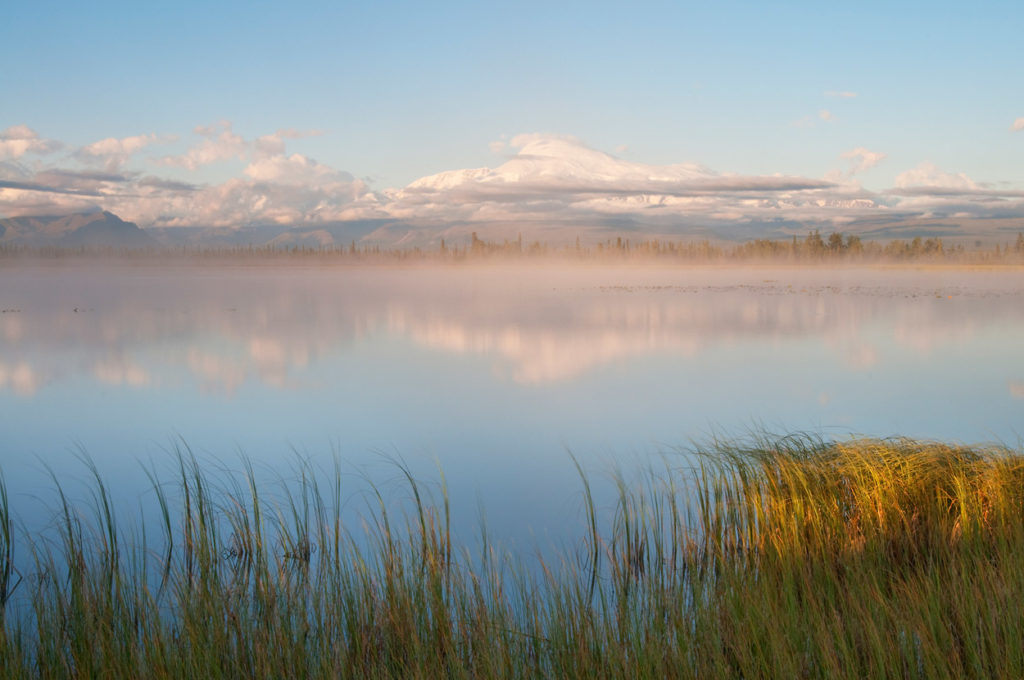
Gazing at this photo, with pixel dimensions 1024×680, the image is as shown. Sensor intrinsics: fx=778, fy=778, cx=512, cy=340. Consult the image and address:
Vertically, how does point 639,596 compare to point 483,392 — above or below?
above

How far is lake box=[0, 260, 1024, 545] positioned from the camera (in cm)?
949

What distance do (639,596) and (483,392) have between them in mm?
9468

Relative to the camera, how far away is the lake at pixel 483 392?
9.49m

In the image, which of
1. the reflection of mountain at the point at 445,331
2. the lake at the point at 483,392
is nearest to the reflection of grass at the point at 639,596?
the lake at the point at 483,392

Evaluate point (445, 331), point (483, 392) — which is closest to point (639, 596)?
point (483, 392)

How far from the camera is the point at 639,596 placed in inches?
203

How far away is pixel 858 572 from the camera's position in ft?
15.5

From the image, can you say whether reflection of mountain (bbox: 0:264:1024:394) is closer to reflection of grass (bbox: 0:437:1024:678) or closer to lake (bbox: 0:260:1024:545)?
lake (bbox: 0:260:1024:545)

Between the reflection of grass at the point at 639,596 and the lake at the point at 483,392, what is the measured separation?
1.71 m

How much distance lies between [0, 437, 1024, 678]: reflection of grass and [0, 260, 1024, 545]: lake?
1.71m

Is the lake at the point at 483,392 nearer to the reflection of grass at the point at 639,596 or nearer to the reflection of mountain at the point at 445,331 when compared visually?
the reflection of mountain at the point at 445,331

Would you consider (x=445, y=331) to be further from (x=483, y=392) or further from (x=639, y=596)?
(x=639, y=596)

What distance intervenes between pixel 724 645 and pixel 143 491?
6395 millimetres

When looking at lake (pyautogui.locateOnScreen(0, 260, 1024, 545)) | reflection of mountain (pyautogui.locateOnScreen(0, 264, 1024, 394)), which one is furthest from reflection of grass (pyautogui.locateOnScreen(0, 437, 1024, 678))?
reflection of mountain (pyautogui.locateOnScreen(0, 264, 1024, 394))
